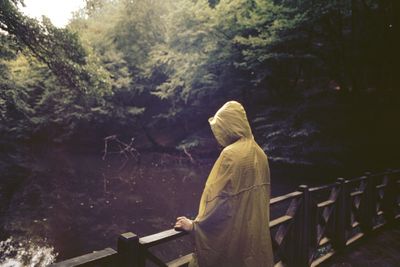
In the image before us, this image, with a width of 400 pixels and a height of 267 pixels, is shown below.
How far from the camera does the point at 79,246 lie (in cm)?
887

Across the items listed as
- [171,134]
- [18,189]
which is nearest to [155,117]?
[171,134]

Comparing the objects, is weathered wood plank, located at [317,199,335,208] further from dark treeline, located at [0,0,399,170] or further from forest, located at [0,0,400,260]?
dark treeline, located at [0,0,399,170]

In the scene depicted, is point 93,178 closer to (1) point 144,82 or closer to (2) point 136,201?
(2) point 136,201

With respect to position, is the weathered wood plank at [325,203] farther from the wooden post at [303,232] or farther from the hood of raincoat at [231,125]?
the hood of raincoat at [231,125]

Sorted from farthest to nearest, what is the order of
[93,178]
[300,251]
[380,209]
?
[93,178], [380,209], [300,251]

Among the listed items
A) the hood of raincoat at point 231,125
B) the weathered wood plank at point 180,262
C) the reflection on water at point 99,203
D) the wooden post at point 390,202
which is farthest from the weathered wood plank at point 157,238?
the reflection on water at point 99,203

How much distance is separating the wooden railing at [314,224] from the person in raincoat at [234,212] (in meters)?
0.26

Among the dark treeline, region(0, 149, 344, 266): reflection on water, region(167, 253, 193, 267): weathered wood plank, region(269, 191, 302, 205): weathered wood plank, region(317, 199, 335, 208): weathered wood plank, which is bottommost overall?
region(0, 149, 344, 266): reflection on water

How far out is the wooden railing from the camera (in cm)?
216

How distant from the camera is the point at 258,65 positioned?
15461 mm

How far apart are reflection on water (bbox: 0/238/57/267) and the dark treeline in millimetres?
5342

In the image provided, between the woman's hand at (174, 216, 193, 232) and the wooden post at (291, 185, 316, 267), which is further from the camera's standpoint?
the wooden post at (291, 185, 316, 267)

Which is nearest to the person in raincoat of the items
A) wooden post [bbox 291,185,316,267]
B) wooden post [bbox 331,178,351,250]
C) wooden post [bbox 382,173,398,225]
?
wooden post [bbox 291,185,316,267]

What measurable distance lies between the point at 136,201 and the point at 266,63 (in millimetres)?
8578
